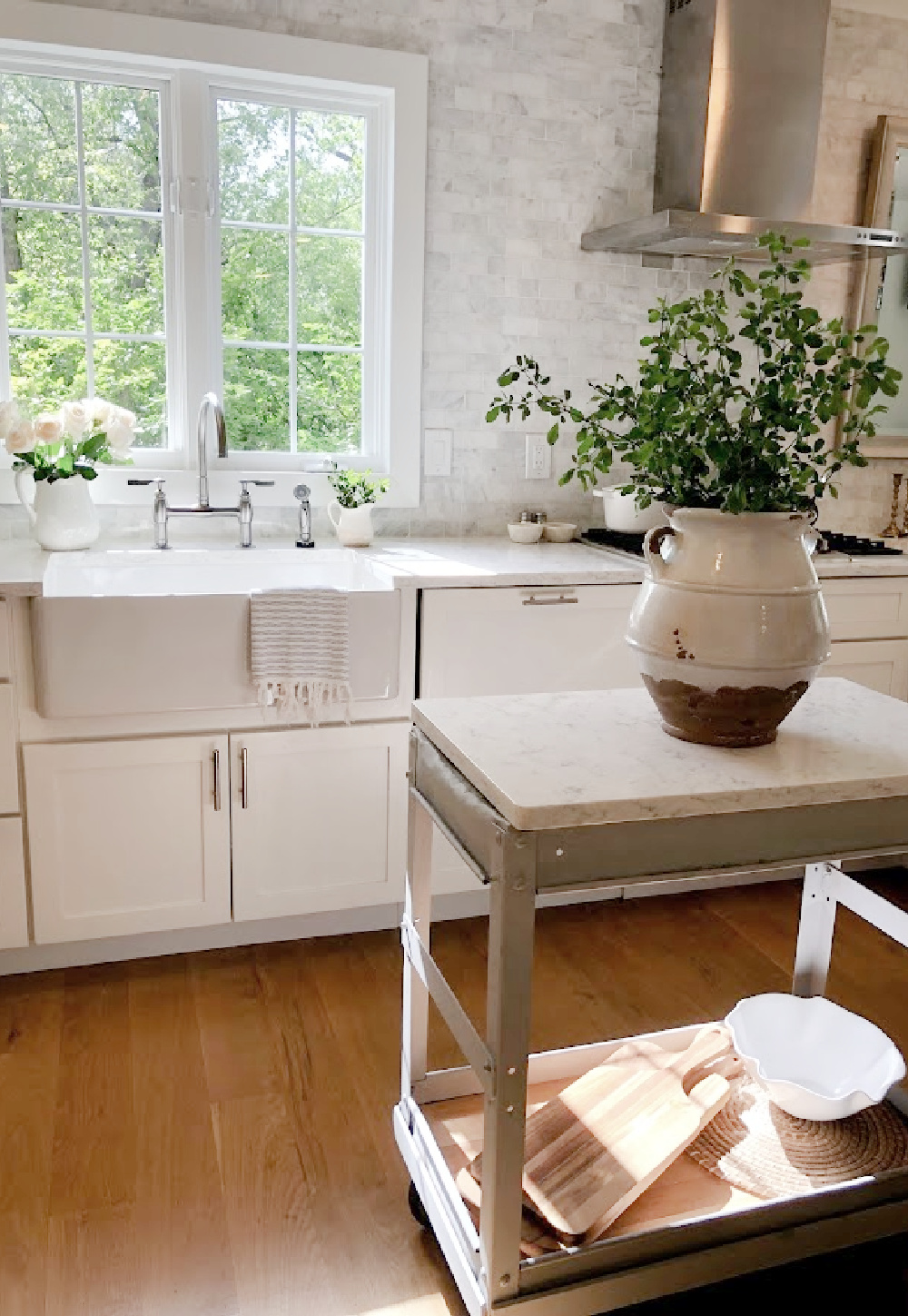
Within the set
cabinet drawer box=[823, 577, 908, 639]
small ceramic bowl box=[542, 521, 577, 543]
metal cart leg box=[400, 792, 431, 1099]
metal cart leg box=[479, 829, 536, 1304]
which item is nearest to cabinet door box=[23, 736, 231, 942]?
metal cart leg box=[400, 792, 431, 1099]

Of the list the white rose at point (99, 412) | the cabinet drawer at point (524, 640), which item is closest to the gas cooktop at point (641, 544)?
the cabinet drawer at point (524, 640)

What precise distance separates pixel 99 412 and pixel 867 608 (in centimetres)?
208

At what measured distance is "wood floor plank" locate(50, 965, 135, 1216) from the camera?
1809 mm

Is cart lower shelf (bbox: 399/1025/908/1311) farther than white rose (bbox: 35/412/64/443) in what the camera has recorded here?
No

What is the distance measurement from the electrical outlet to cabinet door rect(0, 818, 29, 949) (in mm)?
1735

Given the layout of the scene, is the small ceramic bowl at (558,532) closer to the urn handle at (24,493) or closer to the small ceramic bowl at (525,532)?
the small ceramic bowl at (525,532)

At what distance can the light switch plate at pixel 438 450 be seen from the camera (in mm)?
3154

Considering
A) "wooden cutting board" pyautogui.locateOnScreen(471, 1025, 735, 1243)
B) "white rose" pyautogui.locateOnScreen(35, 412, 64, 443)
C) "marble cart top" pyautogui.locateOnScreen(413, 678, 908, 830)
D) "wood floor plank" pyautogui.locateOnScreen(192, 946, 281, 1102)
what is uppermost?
"white rose" pyautogui.locateOnScreen(35, 412, 64, 443)

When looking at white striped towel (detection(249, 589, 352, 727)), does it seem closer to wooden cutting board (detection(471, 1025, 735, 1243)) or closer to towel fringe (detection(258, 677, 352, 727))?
towel fringe (detection(258, 677, 352, 727))

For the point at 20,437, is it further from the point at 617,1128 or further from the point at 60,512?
the point at 617,1128

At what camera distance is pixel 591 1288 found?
1360 millimetres

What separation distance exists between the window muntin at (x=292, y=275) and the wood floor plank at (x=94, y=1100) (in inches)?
60.0

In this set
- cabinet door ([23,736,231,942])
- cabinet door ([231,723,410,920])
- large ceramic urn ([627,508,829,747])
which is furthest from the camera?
cabinet door ([231,723,410,920])

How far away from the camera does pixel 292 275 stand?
3.04m
